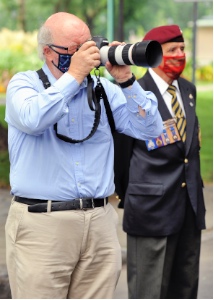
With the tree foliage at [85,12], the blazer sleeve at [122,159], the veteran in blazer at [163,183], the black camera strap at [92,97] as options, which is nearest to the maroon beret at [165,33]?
the veteran in blazer at [163,183]

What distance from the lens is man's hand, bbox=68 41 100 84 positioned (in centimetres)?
347

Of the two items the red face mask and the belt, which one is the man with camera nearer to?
the belt

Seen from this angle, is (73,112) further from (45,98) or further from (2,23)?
(2,23)

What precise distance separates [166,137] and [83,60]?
5.10 ft

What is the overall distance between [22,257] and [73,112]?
666 millimetres

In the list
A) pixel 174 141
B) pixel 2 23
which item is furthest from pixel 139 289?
pixel 2 23

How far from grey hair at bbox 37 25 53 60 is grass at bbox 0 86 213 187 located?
6882 mm

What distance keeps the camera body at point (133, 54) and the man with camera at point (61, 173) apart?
47mm

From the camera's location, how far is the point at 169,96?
5074mm

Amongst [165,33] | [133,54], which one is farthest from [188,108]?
[133,54]

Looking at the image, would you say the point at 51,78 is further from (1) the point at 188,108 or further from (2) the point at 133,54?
(1) the point at 188,108

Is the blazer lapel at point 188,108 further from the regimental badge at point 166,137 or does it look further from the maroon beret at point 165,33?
the maroon beret at point 165,33

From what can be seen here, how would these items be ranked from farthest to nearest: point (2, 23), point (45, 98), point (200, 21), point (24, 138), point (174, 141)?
point (200, 21), point (2, 23), point (174, 141), point (24, 138), point (45, 98)

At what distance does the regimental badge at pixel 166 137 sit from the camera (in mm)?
4918
